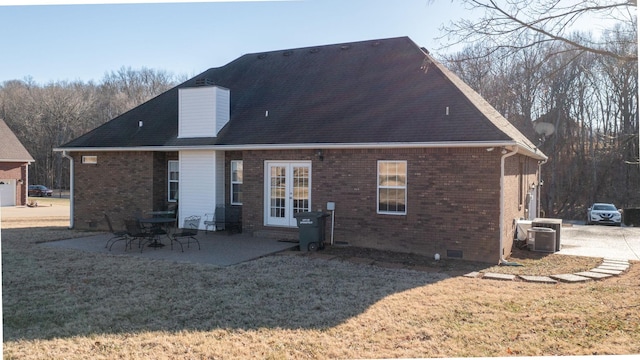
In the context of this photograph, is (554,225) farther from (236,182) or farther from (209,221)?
(209,221)

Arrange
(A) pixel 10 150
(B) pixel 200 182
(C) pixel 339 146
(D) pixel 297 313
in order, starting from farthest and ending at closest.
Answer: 1. (A) pixel 10 150
2. (B) pixel 200 182
3. (C) pixel 339 146
4. (D) pixel 297 313

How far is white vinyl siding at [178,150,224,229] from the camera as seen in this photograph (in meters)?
15.6

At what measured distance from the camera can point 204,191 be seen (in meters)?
15.8

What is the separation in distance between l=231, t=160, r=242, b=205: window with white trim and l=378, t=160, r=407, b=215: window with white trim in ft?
16.9

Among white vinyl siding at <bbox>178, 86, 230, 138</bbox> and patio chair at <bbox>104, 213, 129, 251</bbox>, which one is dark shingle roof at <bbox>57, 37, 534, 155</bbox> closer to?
white vinyl siding at <bbox>178, 86, 230, 138</bbox>

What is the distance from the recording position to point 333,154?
1341cm

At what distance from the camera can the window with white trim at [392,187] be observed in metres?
12.5

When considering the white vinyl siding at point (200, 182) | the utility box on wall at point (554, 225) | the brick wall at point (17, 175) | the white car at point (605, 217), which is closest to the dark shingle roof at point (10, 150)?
the brick wall at point (17, 175)

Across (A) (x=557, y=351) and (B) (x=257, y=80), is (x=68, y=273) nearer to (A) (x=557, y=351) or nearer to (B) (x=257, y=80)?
(A) (x=557, y=351)

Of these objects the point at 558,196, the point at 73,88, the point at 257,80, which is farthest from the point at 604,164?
the point at 73,88

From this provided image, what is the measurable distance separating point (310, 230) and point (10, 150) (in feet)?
95.4

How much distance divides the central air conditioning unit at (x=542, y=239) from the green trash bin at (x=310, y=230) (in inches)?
240

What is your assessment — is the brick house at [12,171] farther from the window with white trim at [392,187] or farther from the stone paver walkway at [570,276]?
the stone paver walkway at [570,276]

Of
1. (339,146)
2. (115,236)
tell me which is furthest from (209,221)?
(339,146)
